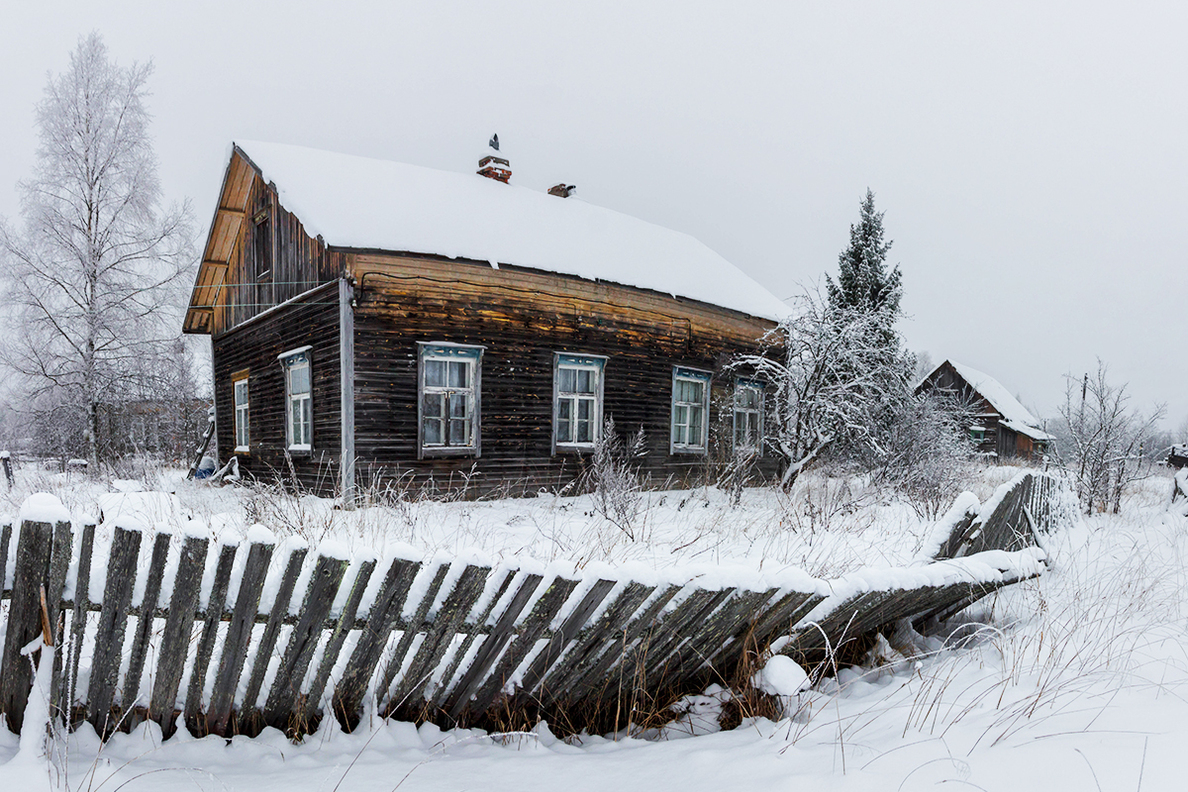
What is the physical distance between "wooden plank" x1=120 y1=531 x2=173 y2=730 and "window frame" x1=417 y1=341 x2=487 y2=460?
7.33 meters

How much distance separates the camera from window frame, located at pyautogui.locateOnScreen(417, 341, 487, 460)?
955cm

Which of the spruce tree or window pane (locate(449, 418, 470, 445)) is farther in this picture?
the spruce tree

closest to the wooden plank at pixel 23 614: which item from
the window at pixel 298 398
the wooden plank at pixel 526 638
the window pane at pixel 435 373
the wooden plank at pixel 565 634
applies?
the wooden plank at pixel 526 638

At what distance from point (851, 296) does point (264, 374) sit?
1786 centimetres

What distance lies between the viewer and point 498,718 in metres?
2.54

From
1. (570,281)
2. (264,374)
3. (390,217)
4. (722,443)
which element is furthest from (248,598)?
(722,443)

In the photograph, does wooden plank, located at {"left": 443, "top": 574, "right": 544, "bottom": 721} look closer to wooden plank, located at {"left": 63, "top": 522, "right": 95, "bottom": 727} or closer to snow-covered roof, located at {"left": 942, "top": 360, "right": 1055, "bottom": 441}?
wooden plank, located at {"left": 63, "top": 522, "right": 95, "bottom": 727}

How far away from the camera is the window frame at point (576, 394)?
35.5 feet

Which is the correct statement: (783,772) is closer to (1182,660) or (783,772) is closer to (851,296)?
(1182,660)

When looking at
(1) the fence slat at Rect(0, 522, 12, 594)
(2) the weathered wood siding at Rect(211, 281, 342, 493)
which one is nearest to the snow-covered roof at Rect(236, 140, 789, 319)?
(2) the weathered wood siding at Rect(211, 281, 342, 493)

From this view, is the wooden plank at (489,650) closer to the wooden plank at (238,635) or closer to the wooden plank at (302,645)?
the wooden plank at (302,645)

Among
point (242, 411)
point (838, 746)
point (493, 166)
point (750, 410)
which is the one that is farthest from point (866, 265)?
point (838, 746)

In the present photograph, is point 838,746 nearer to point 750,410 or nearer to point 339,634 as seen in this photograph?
point 339,634

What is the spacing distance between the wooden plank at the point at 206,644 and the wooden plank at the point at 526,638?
97 cm
